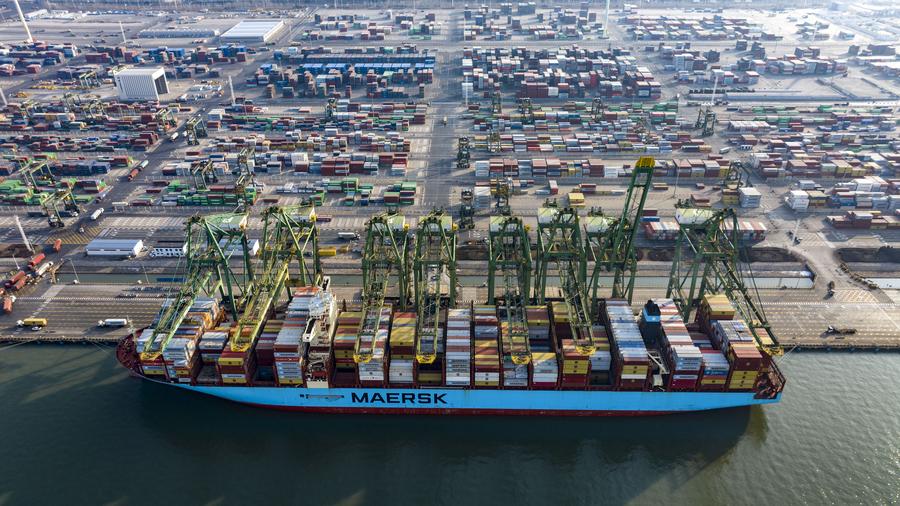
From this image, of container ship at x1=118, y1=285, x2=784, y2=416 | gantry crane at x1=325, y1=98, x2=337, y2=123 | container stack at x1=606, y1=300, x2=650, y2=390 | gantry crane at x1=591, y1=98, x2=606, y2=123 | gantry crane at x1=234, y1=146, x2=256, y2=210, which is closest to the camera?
container stack at x1=606, y1=300, x2=650, y2=390

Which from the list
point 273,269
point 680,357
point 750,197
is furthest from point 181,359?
point 750,197

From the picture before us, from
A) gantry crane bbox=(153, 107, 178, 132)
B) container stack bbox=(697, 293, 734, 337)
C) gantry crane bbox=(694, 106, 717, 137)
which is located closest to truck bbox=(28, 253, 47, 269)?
gantry crane bbox=(153, 107, 178, 132)

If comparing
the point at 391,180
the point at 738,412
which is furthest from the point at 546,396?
the point at 391,180

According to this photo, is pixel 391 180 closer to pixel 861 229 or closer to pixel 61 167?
pixel 61 167

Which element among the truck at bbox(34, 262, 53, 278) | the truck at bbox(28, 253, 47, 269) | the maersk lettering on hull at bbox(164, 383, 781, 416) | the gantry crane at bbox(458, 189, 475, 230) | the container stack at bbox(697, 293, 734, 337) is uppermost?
the container stack at bbox(697, 293, 734, 337)

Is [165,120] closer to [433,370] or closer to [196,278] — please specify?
[196,278]

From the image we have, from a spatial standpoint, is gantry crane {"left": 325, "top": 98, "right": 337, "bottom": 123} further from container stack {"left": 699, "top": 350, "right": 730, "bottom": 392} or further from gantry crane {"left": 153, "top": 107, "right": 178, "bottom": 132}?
container stack {"left": 699, "top": 350, "right": 730, "bottom": 392}

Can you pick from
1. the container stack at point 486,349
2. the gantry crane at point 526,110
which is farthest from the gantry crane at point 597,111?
the container stack at point 486,349

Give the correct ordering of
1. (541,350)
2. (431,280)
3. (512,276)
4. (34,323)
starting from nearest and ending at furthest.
Answer: (541,350), (512,276), (431,280), (34,323)
